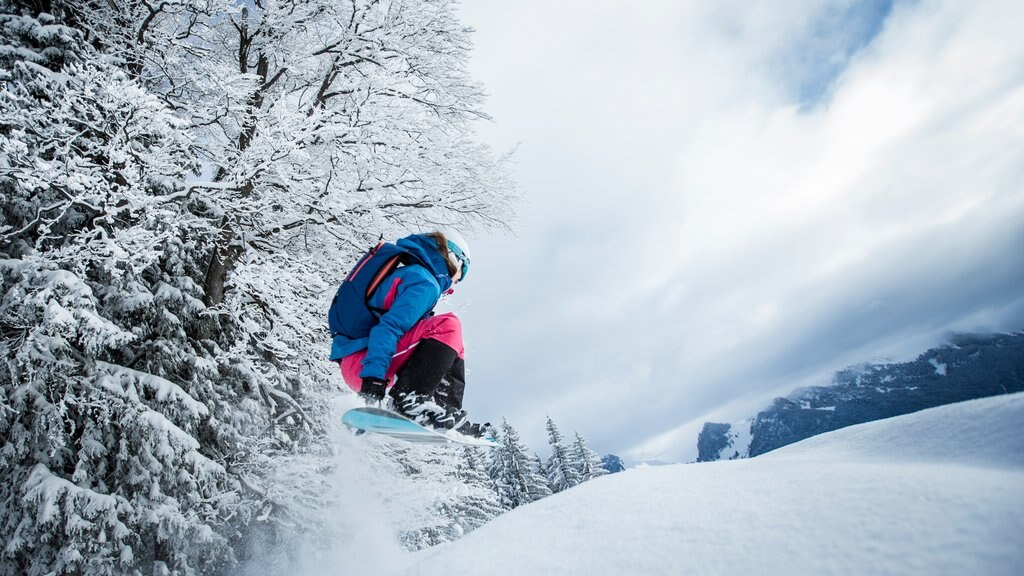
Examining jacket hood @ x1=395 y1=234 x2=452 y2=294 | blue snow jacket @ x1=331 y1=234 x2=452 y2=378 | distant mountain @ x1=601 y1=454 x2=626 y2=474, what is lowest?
distant mountain @ x1=601 y1=454 x2=626 y2=474

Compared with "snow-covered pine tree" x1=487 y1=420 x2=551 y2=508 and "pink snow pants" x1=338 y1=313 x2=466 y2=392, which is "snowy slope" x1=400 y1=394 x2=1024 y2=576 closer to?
"pink snow pants" x1=338 y1=313 x2=466 y2=392

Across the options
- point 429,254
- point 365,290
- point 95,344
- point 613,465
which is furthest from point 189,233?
point 613,465

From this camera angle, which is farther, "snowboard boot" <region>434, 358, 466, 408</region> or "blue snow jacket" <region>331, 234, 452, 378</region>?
"snowboard boot" <region>434, 358, 466, 408</region>

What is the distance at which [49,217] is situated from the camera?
4.33m

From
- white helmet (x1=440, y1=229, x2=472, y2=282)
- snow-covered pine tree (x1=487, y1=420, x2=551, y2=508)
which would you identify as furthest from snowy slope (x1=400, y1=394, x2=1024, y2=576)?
snow-covered pine tree (x1=487, y1=420, x2=551, y2=508)

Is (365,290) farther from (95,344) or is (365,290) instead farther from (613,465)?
(613,465)

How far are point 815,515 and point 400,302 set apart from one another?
7.55 feet

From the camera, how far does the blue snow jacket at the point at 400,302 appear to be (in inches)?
108

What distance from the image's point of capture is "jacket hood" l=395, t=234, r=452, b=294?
9.78 feet

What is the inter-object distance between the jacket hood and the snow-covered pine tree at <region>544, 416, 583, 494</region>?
81.7 ft

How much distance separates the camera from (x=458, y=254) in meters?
3.18

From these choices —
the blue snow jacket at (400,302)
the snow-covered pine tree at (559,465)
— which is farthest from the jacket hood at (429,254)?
the snow-covered pine tree at (559,465)

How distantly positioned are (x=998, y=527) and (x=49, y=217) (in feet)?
21.7

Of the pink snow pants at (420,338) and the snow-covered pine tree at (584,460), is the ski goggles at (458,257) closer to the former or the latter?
the pink snow pants at (420,338)
